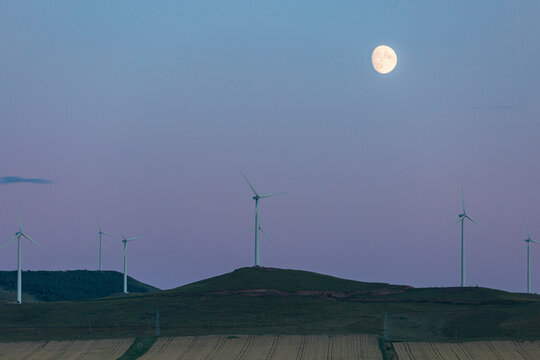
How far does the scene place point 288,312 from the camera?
452 feet

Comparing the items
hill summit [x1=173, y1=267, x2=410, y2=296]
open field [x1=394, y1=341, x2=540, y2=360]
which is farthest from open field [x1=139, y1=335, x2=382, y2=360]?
hill summit [x1=173, y1=267, x2=410, y2=296]

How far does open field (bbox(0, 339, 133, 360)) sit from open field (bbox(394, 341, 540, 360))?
114 feet

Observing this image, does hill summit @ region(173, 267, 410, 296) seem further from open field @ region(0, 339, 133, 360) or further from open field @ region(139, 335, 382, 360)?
open field @ region(0, 339, 133, 360)

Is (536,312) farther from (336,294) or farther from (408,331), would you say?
(336,294)

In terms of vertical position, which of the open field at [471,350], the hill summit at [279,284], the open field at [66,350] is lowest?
the open field at [66,350]

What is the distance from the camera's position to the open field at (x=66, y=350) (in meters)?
101

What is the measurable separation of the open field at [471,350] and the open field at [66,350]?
34.8 metres

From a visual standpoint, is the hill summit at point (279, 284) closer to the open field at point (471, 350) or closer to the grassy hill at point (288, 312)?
the grassy hill at point (288, 312)

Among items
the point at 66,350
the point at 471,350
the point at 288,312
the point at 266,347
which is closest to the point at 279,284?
the point at 288,312

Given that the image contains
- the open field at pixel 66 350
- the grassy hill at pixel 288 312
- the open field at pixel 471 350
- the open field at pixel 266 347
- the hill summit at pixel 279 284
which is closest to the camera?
the open field at pixel 471 350

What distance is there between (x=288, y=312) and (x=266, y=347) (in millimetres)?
32124

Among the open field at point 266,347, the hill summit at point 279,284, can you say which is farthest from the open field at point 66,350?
the hill summit at point 279,284

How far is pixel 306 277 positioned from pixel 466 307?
127 feet

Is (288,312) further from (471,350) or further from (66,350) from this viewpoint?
(66,350)
